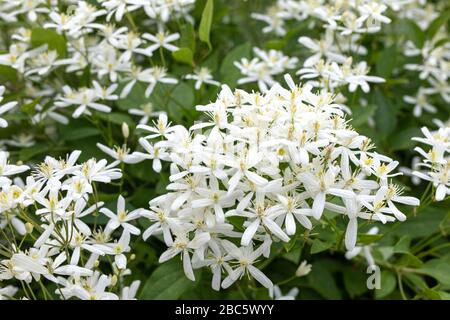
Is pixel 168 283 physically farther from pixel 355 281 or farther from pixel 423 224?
pixel 423 224

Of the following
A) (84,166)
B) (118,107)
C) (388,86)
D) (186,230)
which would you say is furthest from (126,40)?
(388,86)

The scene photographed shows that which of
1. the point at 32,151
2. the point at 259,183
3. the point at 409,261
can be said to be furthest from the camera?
the point at 32,151

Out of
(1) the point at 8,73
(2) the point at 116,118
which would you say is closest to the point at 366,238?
(2) the point at 116,118

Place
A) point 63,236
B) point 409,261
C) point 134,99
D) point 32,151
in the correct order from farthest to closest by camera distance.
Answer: point 134,99 < point 32,151 < point 409,261 < point 63,236

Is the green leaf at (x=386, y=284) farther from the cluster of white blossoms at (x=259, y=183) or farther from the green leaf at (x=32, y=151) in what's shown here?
the green leaf at (x=32, y=151)

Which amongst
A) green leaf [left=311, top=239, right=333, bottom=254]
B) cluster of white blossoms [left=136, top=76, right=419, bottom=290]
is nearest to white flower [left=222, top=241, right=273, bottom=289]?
cluster of white blossoms [left=136, top=76, right=419, bottom=290]

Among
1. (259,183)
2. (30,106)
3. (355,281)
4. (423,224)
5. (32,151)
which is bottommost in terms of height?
(355,281)

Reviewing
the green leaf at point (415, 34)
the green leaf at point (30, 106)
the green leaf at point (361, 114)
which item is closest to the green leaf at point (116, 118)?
the green leaf at point (30, 106)
